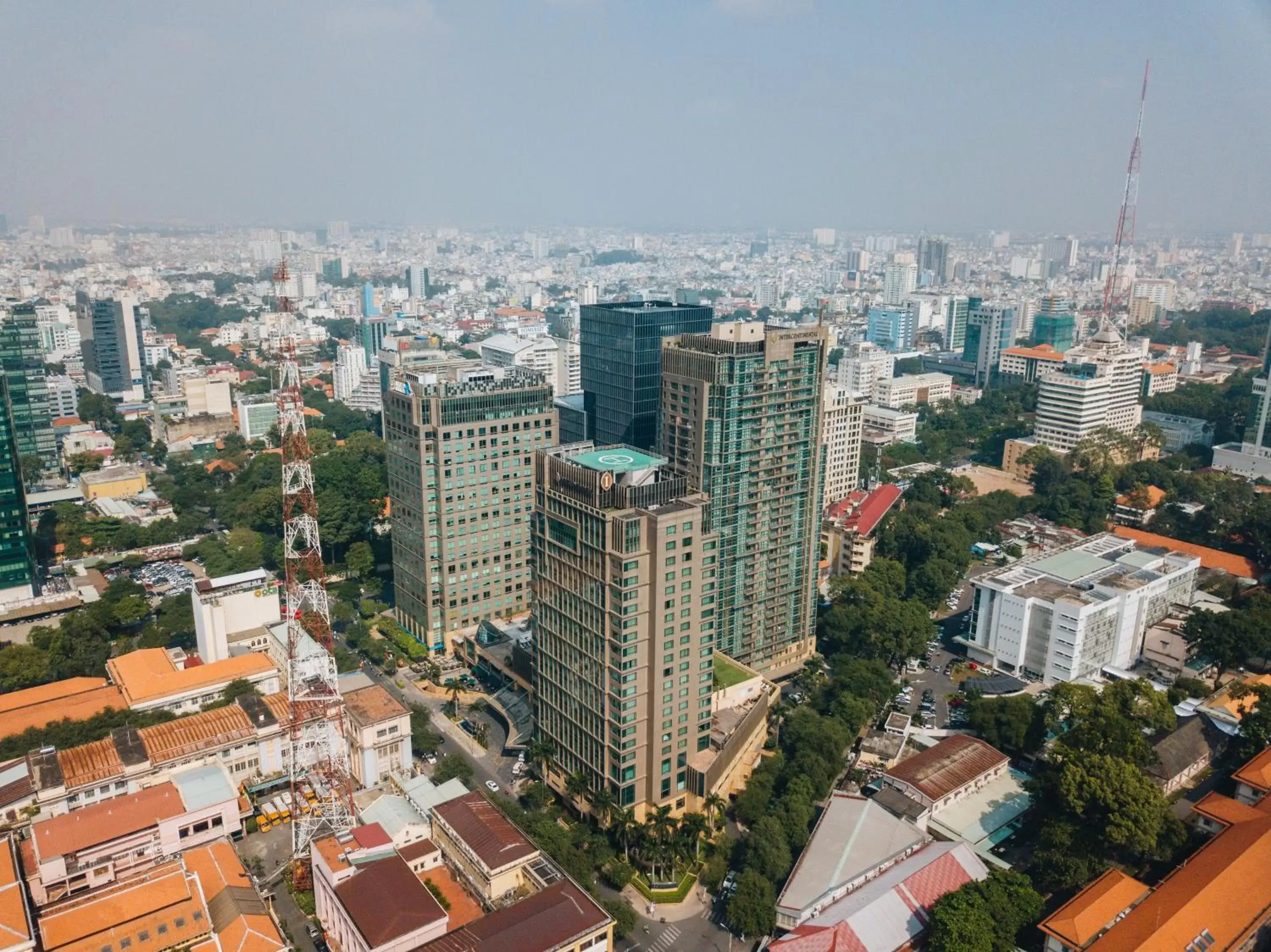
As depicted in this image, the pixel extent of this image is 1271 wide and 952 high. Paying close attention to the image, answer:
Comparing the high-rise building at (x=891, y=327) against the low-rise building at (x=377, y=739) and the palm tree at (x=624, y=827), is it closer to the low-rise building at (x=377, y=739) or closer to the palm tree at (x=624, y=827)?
the low-rise building at (x=377, y=739)

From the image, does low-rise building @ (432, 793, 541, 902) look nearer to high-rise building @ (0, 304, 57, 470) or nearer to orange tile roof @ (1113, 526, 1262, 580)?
high-rise building @ (0, 304, 57, 470)

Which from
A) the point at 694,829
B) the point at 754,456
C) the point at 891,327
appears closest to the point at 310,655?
the point at 694,829

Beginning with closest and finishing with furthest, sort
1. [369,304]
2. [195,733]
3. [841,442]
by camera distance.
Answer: [195,733] < [841,442] < [369,304]

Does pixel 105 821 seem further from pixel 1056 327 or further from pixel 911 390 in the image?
pixel 1056 327

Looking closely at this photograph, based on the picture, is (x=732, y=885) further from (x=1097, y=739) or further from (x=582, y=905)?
(x=1097, y=739)

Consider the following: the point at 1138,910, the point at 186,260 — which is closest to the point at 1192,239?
the point at 186,260
